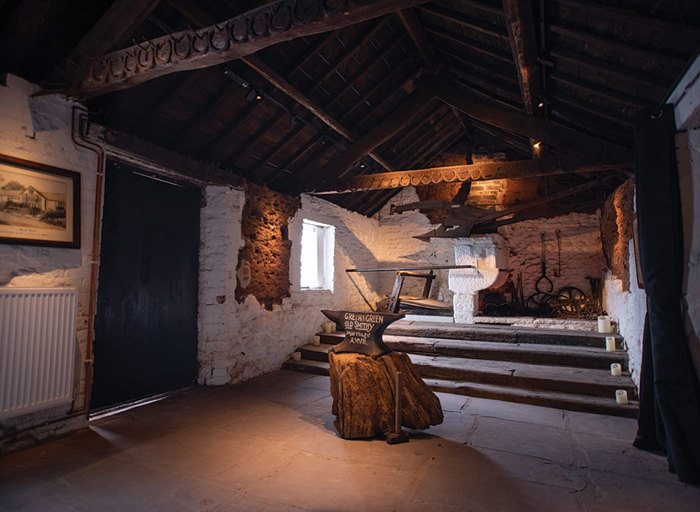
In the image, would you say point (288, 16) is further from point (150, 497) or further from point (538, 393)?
point (538, 393)

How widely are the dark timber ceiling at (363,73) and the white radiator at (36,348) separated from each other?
174 centimetres

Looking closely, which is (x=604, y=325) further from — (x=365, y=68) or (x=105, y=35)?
(x=105, y=35)

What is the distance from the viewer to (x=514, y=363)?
497cm

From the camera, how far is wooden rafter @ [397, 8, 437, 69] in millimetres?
4324

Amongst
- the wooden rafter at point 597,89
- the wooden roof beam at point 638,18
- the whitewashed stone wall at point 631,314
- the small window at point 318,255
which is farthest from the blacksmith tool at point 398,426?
the small window at point 318,255

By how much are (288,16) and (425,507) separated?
3.08m

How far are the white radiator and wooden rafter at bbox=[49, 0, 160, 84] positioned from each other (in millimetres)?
1756

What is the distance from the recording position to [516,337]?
558 cm

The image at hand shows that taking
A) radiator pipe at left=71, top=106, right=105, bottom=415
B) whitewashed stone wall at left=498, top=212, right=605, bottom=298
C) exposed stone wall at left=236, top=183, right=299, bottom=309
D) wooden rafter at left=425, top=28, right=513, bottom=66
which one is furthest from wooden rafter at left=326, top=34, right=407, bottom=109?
whitewashed stone wall at left=498, top=212, right=605, bottom=298

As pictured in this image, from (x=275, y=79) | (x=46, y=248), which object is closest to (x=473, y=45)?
(x=275, y=79)

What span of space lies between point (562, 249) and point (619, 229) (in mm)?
2809

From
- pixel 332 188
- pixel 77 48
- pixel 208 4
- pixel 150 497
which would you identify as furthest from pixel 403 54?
pixel 150 497

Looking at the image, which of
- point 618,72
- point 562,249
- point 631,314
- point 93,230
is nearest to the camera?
point 618,72

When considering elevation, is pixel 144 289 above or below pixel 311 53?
below
